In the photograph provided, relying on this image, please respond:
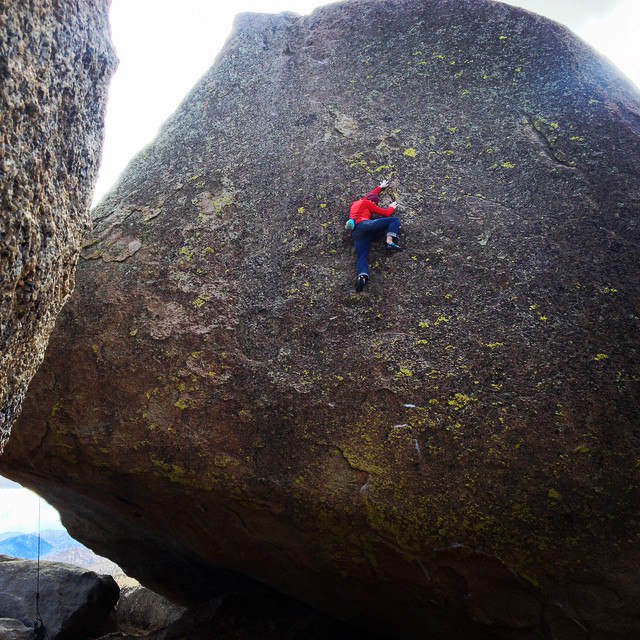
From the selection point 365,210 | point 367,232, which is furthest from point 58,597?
point 365,210

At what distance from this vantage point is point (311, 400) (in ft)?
15.4

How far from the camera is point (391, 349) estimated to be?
15.4 feet

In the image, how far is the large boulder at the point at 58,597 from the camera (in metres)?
7.53

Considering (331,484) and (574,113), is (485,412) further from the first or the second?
(574,113)

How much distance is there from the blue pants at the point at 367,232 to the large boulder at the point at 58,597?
668 centimetres

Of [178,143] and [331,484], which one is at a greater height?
[178,143]

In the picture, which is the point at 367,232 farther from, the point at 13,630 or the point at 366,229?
the point at 13,630

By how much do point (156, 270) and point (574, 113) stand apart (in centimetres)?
478

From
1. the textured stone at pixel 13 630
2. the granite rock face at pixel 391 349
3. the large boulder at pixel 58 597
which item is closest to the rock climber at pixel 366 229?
the granite rock face at pixel 391 349

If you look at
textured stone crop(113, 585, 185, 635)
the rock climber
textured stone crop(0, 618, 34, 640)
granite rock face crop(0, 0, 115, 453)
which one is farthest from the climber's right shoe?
textured stone crop(113, 585, 185, 635)

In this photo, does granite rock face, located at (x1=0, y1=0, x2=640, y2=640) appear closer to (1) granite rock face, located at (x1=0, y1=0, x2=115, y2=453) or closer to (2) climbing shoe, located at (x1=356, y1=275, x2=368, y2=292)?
(2) climbing shoe, located at (x1=356, y1=275, x2=368, y2=292)

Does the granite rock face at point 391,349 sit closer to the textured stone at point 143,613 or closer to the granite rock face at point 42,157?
the granite rock face at point 42,157

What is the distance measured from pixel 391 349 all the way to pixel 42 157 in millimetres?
3146

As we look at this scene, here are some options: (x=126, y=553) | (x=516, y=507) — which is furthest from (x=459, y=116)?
(x=126, y=553)
